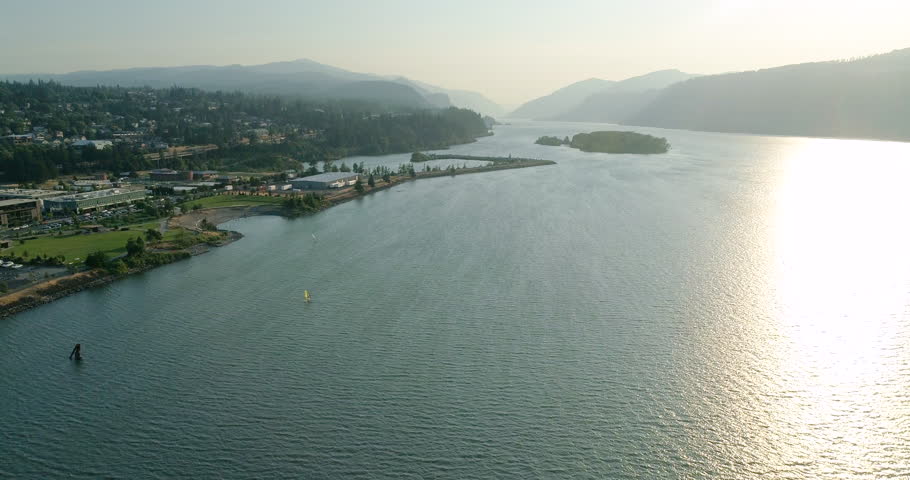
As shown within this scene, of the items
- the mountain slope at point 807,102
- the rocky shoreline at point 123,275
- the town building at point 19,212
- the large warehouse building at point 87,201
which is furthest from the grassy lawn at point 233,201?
the mountain slope at point 807,102

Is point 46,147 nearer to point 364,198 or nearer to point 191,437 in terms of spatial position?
point 364,198

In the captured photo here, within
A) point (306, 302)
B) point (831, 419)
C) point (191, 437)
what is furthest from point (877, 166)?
point (191, 437)

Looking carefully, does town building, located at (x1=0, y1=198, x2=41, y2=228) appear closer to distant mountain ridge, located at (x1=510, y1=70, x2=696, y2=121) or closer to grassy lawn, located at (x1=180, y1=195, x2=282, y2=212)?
grassy lawn, located at (x1=180, y1=195, x2=282, y2=212)

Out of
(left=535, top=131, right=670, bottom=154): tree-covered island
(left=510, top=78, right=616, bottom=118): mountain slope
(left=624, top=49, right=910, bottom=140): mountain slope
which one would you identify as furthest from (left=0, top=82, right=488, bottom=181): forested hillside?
(left=510, top=78, right=616, bottom=118): mountain slope

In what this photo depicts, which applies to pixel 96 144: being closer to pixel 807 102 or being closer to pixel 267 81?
pixel 807 102

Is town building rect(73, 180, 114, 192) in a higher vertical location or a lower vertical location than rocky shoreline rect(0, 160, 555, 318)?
higher

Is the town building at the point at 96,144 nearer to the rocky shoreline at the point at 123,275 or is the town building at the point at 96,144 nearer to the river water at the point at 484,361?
the rocky shoreline at the point at 123,275

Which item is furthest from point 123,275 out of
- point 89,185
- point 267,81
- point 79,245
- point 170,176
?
point 267,81
